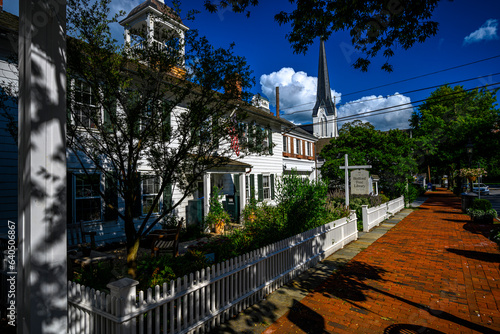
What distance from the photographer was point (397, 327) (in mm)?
4008

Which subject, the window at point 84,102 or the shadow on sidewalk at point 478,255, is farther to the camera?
the shadow on sidewalk at point 478,255

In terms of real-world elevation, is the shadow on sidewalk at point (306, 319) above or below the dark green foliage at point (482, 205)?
below

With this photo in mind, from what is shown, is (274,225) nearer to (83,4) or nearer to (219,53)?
(219,53)

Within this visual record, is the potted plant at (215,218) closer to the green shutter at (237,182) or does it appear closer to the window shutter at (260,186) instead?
the green shutter at (237,182)

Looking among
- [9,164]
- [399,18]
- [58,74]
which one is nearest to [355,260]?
[399,18]

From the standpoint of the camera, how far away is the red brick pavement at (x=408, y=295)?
4.07 metres

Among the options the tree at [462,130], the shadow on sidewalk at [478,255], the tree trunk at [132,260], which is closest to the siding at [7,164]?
the tree trunk at [132,260]

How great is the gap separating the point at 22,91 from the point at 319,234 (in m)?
6.82

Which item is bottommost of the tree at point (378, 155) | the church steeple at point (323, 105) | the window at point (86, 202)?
the window at point (86, 202)

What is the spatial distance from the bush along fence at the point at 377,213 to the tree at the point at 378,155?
113 inches

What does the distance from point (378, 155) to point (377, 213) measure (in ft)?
25.9

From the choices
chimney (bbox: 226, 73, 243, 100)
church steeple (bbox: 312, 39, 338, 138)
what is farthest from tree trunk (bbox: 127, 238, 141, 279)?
church steeple (bbox: 312, 39, 338, 138)

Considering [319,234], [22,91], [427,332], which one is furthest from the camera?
[319,234]

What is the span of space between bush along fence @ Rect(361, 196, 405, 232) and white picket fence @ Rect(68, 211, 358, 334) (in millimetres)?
Answer: 5650
